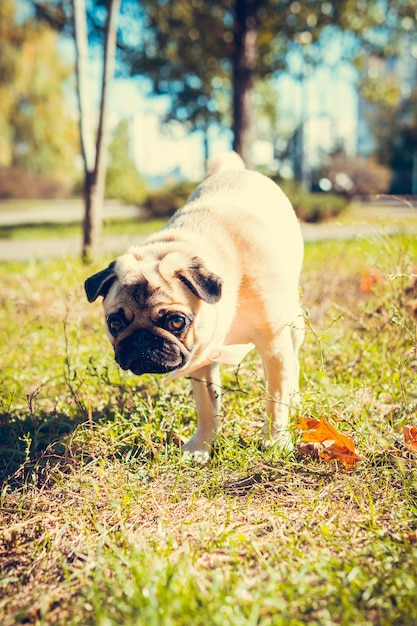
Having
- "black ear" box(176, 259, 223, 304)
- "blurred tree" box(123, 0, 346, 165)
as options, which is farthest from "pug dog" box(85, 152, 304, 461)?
"blurred tree" box(123, 0, 346, 165)

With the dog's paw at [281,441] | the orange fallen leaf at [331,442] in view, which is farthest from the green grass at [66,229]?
the orange fallen leaf at [331,442]

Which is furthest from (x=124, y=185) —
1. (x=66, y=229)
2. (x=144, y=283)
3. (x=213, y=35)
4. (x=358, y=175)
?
(x=144, y=283)

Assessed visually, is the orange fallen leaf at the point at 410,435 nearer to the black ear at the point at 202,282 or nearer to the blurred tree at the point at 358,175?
the black ear at the point at 202,282

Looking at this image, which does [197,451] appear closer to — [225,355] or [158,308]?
[225,355]

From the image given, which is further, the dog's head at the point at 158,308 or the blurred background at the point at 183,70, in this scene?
the blurred background at the point at 183,70

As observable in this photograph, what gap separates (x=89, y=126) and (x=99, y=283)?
668cm

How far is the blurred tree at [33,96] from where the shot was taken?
2405 cm

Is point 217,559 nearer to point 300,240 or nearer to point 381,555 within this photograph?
point 381,555

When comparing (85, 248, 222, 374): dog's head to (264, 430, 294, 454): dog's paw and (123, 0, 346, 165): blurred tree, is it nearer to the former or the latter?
(264, 430, 294, 454): dog's paw

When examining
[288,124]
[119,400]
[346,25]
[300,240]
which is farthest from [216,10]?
[288,124]

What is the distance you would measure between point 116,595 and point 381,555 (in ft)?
2.98

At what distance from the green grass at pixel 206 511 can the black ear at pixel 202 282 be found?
484mm

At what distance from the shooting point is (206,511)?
2.57 meters

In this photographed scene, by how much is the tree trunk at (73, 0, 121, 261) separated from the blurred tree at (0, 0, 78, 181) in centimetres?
1574
